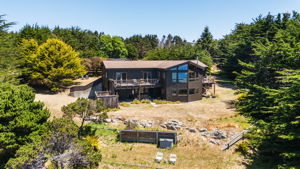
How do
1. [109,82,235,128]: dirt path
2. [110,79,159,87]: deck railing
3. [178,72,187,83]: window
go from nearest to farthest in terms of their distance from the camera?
1. [109,82,235,128]: dirt path
2. [110,79,159,87]: deck railing
3. [178,72,187,83]: window

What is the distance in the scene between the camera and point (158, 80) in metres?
28.0

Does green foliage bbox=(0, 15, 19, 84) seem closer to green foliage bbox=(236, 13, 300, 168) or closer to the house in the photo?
the house

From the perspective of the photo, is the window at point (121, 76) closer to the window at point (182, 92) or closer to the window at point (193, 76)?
the window at point (182, 92)

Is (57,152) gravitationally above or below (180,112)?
below

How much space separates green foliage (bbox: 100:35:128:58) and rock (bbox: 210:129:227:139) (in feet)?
176

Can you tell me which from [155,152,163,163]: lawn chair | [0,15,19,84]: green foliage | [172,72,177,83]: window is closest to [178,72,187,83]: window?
[172,72,177,83]: window

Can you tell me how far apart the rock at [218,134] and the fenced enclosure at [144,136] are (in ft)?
13.2

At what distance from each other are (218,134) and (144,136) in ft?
25.2

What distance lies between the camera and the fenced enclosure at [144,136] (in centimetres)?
1679

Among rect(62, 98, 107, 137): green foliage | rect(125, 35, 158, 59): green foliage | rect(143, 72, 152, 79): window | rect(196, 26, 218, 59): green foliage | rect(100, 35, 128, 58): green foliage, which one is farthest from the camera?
rect(125, 35, 158, 59): green foliage

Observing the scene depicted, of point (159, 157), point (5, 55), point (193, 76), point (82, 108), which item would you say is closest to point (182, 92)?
point (193, 76)

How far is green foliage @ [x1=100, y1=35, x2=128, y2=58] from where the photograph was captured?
209 feet

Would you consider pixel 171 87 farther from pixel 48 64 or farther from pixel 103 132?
pixel 48 64

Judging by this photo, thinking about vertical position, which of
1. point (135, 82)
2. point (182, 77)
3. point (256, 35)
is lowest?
point (135, 82)
